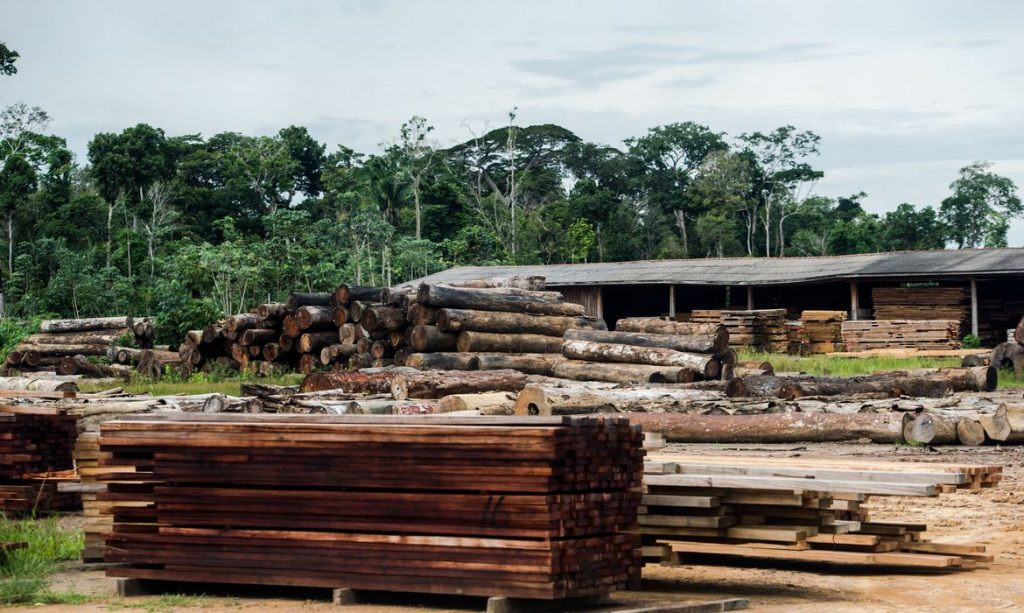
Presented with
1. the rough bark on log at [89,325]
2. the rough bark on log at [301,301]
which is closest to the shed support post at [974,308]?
the rough bark on log at [301,301]

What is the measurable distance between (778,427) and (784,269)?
72.2ft

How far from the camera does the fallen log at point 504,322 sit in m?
24.9

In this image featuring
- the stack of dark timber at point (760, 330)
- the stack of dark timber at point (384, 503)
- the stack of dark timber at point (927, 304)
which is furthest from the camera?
the stack of dark timber at point (927, 304)

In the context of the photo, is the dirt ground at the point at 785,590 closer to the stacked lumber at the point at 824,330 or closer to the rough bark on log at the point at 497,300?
the rough bark on log at the point at 497,300

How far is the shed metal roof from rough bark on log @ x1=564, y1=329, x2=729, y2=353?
11892 millimetres

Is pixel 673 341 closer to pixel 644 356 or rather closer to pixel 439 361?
pixel 644 356

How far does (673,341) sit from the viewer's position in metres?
24.5

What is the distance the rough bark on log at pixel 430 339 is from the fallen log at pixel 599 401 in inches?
215

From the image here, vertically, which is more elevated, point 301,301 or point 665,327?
point 301,301

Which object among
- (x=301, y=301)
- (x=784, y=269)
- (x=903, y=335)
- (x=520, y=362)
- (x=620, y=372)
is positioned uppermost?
(x=784, y=269)

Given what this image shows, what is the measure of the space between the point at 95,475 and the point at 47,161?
43.9 m

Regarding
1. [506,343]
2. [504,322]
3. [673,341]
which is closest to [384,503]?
[673,341]

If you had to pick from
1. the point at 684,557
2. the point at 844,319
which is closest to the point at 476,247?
the point at 844,319

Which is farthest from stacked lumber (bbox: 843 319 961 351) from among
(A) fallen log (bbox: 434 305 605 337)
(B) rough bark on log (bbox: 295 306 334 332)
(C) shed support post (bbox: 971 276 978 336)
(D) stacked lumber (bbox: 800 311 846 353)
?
(B) rough bark on log (bbox: 295 306 334 332)
